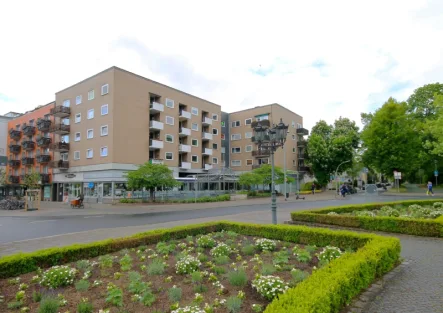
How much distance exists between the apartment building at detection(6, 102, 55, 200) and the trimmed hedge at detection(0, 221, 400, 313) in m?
42.7

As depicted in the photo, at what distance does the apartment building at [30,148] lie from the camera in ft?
146

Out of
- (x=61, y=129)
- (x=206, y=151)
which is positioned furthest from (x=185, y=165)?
(x=61, y=129)

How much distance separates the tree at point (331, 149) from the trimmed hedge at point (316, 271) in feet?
147

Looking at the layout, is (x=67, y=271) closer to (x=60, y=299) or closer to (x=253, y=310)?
(x=60, y=299)

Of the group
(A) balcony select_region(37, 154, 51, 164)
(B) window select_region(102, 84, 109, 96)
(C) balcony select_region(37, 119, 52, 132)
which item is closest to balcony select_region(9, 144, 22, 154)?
(C) balcony select_region(37, 119, 52, 132)

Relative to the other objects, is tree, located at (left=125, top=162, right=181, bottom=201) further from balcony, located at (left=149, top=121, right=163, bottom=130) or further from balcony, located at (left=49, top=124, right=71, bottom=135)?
balcony, located at (left=49, top=124, right=71, bottom=135)

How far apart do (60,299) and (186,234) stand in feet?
17.1

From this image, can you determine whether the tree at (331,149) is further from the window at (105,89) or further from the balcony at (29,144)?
the balcony at (29,144)

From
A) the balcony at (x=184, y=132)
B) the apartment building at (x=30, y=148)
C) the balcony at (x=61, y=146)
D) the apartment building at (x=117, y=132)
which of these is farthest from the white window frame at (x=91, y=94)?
the balcony at (x=184, y=132)

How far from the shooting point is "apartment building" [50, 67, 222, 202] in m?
34.7

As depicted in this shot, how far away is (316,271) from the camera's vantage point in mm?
4777

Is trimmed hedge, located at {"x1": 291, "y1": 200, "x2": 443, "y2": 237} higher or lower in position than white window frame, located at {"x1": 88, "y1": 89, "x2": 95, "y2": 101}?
lower

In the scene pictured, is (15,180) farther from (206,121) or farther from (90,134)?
(206,121)

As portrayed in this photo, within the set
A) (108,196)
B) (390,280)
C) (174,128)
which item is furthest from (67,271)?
(174,128)
